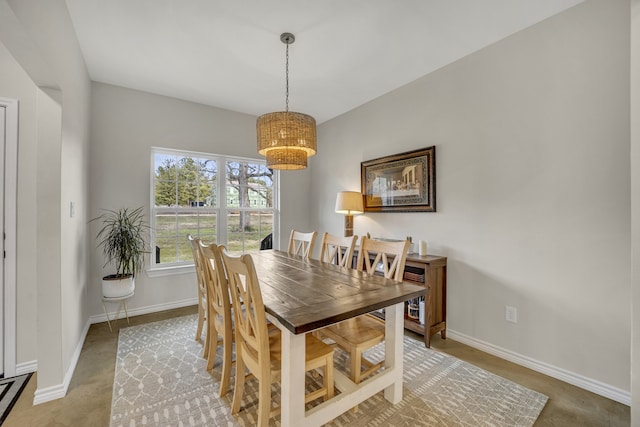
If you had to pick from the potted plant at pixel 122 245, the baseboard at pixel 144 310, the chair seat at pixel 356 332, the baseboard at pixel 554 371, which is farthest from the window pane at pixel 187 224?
the baseboard at pixel 554 371

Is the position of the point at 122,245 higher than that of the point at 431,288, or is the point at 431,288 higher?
the point at 122,245

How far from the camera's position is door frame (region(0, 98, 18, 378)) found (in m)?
1.97

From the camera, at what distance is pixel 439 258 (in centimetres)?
256

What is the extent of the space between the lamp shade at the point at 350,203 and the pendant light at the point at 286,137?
114cm

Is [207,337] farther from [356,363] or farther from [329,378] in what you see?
[356,363]

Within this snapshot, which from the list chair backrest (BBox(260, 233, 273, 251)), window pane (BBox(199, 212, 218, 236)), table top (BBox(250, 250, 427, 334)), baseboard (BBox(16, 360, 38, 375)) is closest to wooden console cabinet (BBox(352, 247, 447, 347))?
table top (BBox(250, 250, 427, 334))

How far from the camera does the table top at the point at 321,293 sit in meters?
1.24

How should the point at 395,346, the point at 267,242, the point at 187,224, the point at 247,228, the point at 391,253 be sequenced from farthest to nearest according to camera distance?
the point at 267,242 < the point at 247,228 < the point at 187,224 < the point at 391,253 < the point at 395,346

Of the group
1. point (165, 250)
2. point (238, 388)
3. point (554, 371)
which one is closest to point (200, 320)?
point (238, 388)

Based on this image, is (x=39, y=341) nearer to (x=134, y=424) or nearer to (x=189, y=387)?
(x=134, y=424)

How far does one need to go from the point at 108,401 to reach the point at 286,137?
2145 millimetres

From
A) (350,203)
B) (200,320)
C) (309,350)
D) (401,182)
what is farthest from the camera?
(350,203)

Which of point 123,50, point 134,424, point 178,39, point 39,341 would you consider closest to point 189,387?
point 134,424

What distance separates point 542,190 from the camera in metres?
2.07
